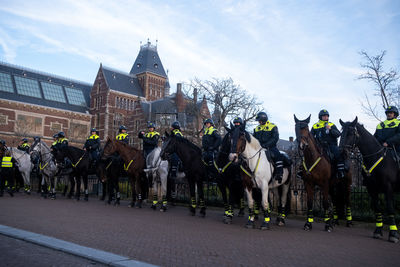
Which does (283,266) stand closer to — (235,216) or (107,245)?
(107,245)

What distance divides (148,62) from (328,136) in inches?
2982

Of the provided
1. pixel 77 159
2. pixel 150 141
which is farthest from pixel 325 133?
pixel 77 159

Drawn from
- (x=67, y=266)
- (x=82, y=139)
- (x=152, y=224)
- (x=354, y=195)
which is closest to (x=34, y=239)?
(x=67, y=266)

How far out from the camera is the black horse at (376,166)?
7.99m

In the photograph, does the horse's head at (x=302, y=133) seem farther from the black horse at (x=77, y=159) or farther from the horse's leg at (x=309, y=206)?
the black horse at (x=77, y=159)

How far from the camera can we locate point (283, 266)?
5.16 m

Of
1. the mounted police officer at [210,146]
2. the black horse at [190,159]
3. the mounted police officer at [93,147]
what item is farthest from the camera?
the mounted police officer at [93,147]

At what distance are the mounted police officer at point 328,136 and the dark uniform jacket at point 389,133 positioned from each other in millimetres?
1033

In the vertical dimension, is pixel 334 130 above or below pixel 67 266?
above

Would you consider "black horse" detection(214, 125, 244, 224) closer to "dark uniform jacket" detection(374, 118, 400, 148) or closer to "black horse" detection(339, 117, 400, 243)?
"black horse" detection(339, 117, 400, 243)

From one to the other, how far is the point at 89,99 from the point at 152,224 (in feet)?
234

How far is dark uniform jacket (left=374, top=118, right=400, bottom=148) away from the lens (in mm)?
8128

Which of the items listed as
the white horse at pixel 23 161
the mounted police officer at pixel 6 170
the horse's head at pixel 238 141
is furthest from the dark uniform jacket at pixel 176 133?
the white horse at pixel 23 161

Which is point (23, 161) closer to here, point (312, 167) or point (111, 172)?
point (111, 172)
